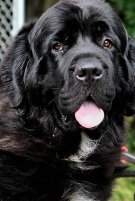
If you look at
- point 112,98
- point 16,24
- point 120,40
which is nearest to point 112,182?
point 112,98

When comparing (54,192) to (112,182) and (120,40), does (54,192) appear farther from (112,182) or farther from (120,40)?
(120,40)

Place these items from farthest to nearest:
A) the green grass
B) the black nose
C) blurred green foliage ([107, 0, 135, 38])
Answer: blurred green foliage ([107, 0, 135, 38]), the green grass, the black nose

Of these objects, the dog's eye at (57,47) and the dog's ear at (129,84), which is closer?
the dog's eye at (57,47)

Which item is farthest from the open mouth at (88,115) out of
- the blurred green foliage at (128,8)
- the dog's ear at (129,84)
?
the blurred green foliage at (128,8)

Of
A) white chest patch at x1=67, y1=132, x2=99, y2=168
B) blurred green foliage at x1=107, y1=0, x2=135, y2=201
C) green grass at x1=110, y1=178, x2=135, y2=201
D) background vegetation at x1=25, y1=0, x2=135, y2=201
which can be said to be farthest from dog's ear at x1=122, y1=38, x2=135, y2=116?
blurred green foliage at x1=107, y1=0, x2=135, y2=201

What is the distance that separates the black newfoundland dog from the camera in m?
4.30

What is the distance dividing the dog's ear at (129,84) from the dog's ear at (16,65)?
28.6 inches

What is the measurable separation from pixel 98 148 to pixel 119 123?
251mm

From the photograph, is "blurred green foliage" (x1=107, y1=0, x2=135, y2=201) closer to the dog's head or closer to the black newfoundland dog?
the black newfoundland dog

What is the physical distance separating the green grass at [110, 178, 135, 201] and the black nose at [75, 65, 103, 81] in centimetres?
269

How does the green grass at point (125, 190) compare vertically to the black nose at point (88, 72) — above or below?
below

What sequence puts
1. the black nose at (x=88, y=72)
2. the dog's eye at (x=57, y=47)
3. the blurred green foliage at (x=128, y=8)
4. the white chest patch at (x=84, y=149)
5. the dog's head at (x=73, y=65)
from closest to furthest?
the black nose at (x=88, y=72)
the dog's head at (x=73, y=65)
the dog's eye at (x=57, y=47)
the white chest patch at (x=84, y=149)
the blurred green foliage at (x=128, y=8)

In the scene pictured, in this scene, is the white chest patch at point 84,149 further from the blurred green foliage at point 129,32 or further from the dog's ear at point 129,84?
the blurred green foliage at point 129,32

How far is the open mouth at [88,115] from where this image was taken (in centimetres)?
427
